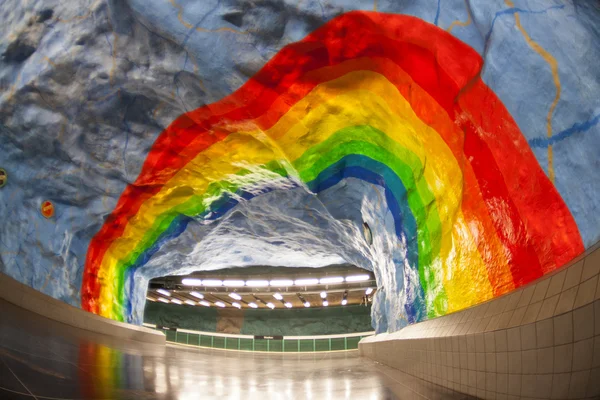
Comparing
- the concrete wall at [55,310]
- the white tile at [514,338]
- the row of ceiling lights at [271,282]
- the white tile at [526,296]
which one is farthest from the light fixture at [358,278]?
the white tile at [514,338]

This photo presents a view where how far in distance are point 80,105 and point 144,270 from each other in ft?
17.1

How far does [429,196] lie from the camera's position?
186 inches

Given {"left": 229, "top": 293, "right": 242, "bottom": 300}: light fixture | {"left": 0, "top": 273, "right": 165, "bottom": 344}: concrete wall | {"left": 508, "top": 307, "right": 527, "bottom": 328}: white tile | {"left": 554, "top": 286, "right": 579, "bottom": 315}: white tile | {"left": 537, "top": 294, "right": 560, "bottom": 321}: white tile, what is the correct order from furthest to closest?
{"left": 229, "top": 293, "right": 242, "bottom": 300}: light fixture < {"left": 0, "top": 273, "right": 165, "bottom": 344}: concrete wall < {"left": 508, "top": 307, "right": 527, "bottom": 328}: white tile < {"left": 537, "top": 294, "right": 560, "bottom": 321}: white tile < {"left": 554, "top": 286, "right": 579, "bottom": 315}: white tile

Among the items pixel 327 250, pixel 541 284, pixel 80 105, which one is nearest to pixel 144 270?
pixel 327 250

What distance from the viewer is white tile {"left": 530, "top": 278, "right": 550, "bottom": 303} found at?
235 cm

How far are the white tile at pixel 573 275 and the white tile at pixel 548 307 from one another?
84 millimetres

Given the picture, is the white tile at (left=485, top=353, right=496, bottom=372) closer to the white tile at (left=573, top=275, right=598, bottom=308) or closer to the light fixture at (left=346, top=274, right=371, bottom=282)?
the white tile at (left=573, top=275, right=598, bottom=308)

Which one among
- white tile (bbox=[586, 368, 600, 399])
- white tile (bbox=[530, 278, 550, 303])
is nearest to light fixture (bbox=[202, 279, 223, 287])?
white tile (bbox=[530, 278, 550, 303])

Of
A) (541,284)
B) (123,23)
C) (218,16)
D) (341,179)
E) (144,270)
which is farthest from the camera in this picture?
(144,270)

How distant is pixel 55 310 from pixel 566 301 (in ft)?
22.5

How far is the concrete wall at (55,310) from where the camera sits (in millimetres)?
5871

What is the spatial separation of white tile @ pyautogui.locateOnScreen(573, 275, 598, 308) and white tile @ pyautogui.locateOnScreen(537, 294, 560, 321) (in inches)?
7.4

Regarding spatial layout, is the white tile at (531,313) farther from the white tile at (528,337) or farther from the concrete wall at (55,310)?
the concrete wall at (55,310)

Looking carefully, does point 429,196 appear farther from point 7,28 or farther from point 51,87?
point 7,28
